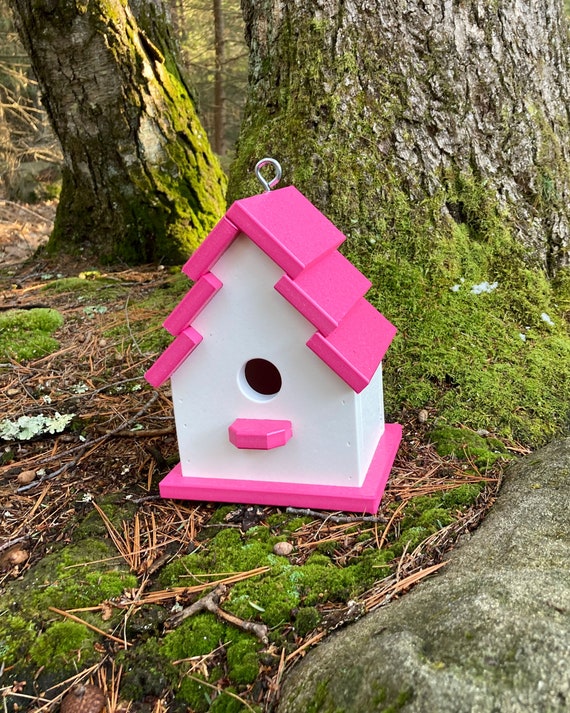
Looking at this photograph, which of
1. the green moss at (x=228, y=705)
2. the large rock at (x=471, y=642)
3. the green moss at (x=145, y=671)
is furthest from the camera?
the green moss at (x=145, y=671)

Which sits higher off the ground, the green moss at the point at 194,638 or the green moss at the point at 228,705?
the green moss at the point at 228,705

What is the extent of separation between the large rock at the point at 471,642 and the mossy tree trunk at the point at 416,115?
1.60 meters

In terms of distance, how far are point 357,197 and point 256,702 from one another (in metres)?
2.12

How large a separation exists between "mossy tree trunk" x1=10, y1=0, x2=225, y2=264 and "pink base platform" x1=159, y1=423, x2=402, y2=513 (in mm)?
3048

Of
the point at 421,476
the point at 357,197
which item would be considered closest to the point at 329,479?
the point at 421,476

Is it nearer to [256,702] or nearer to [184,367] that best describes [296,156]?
[184,367]

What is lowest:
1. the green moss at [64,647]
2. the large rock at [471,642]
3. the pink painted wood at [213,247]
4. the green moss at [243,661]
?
the green moss at [64,647]

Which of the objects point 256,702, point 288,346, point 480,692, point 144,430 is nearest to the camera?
point 480,692

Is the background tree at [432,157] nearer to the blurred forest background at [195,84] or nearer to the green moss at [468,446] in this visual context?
the green moss at [468,446]

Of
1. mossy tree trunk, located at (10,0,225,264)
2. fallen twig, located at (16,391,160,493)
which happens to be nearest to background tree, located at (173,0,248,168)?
mossy tree trunk, located at (10,0,225,264)

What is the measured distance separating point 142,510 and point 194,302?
0.80 meters

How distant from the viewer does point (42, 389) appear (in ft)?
10.7

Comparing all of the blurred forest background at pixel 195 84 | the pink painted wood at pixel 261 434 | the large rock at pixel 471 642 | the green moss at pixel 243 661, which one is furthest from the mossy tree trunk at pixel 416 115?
the blurred forest background at pixel 195 84

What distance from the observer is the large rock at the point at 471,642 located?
1148 mm
